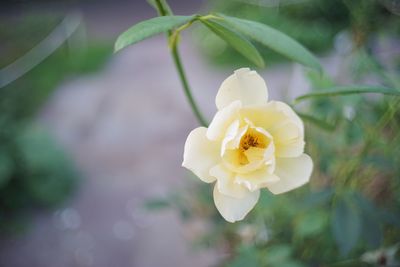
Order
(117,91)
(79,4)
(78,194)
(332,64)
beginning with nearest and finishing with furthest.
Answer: (78,194) < (332,64) < (117,91) < (79,4)

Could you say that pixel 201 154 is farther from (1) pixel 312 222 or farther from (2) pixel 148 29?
(1) pixel 312 222

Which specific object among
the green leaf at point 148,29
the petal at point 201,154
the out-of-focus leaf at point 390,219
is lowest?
the out-of-focus leaf at point 390,219

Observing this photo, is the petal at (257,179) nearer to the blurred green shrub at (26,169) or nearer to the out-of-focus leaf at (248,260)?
the out-of-focus leaf at (248,260)

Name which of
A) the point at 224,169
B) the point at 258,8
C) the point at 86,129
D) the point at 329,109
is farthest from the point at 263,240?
the point at 258,8

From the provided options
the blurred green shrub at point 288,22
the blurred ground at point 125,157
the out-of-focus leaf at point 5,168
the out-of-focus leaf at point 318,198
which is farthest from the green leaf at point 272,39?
the blurred green shrub at point 288,22

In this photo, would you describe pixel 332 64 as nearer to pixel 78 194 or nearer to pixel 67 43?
pixel 78 194

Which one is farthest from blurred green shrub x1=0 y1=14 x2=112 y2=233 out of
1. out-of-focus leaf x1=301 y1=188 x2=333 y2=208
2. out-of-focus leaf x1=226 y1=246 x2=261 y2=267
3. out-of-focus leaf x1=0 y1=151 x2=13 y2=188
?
out-of-focus leaf x1=301 y1=188 x2=333 y2=208
